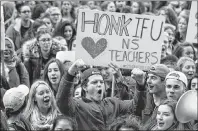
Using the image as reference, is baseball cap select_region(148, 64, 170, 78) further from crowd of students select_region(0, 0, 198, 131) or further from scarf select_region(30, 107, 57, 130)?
scarf select_region(30, 107, 57, 130)

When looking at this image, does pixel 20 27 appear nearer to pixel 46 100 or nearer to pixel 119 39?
pixel 119 39

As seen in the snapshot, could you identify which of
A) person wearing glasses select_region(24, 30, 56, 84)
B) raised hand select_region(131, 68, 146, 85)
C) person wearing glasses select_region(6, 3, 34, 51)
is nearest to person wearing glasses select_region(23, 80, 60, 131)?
raised hand select_region(131, 68, 146, 85)

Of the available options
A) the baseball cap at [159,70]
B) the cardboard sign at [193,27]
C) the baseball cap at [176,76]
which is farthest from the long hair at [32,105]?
the cardboard sign at [193,27]

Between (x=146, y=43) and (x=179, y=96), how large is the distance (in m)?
0.88

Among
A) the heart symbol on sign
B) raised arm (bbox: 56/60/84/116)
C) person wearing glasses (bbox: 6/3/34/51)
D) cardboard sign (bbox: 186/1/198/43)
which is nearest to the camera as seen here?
raised arm (bbox: 56/60/84/116)

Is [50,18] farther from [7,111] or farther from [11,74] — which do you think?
[7,111]

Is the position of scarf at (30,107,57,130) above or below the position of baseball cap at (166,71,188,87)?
below

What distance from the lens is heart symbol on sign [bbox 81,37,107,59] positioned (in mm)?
9266

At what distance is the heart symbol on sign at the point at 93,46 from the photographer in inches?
365

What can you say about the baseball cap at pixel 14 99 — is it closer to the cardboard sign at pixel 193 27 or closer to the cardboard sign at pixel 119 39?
the cardboard sign at pixel 119 39

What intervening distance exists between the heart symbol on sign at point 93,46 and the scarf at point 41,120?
885 mm

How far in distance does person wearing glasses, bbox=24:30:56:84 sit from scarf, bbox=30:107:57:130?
2.01 meters

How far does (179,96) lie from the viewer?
28.8 feet

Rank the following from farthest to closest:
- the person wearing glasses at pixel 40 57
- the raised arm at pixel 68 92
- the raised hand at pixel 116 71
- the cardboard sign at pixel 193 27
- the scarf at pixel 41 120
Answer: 1. the person wearing glasses at pixel 40 57
2. the cardboard sign at pixel 193 27
3. the raised hand at pixel 116 71
4. the scarf at pixel 41 120
5. the raised arm at pixel 68 92
